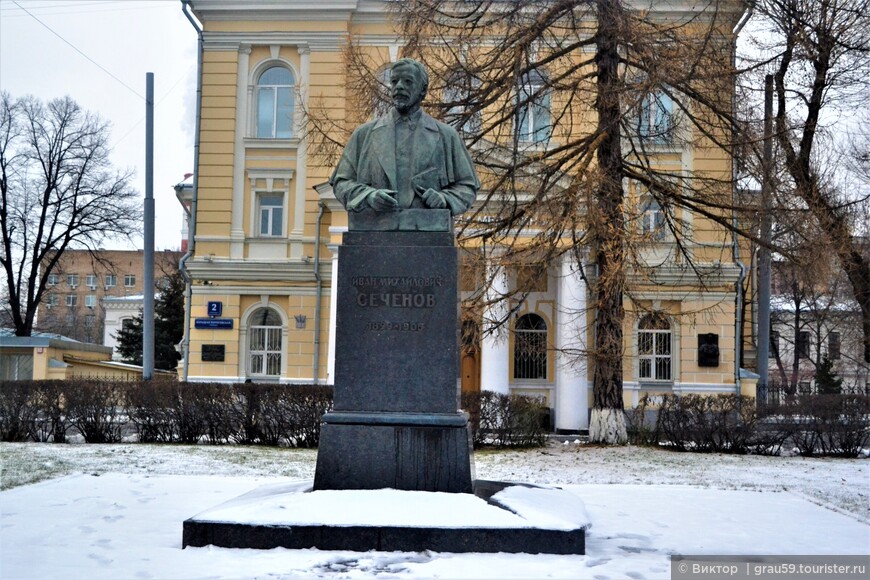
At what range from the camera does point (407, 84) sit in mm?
7566

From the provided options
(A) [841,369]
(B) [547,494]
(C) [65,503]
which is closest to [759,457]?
(B) [547,494]

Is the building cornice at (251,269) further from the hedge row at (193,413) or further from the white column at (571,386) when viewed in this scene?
the hedge row at (193,413)

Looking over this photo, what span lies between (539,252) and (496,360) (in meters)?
6.88

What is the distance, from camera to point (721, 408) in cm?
1683

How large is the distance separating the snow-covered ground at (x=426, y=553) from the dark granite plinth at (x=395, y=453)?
95 centimetres

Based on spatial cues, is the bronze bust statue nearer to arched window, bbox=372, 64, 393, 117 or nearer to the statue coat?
the statue coat

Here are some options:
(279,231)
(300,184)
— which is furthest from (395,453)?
(279,231)

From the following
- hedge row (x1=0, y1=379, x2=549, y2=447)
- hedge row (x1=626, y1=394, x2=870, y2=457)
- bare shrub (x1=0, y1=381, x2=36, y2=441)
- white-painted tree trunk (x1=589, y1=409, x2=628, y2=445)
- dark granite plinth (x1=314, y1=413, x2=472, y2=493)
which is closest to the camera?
dark granite plinth (x1=314, y1=413, x2=472, y2=493)

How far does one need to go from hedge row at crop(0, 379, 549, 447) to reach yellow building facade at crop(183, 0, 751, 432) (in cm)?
949

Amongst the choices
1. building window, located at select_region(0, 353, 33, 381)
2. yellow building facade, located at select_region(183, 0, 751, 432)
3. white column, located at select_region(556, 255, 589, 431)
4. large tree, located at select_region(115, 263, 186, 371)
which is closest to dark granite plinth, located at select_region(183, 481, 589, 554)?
white column, located at select_region(556, 255, 589, 431)

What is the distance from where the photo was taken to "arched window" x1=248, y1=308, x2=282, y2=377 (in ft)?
88.7

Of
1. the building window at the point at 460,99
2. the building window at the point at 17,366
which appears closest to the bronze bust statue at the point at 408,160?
the building window at the point at 460,99

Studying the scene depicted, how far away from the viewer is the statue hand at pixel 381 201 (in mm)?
7293

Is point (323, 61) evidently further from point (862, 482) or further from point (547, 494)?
point (547, 494)
